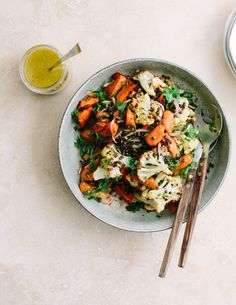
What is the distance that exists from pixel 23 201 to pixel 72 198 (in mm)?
274

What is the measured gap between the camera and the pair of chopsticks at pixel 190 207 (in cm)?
214

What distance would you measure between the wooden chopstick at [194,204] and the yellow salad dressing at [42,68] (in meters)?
0.90

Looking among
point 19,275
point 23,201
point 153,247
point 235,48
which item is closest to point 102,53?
point 235,48

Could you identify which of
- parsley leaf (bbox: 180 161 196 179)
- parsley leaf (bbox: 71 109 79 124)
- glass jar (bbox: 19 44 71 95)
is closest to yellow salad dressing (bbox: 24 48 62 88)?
glass jar (bbox: 19 44 71 95)

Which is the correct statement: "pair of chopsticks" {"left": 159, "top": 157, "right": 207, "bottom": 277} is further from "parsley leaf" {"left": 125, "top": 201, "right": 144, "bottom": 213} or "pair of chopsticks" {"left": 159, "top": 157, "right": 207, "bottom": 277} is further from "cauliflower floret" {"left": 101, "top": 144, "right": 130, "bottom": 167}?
"cauliflower floret" {"left": 101, "top": 144, "right": 130, "bottom": 167}

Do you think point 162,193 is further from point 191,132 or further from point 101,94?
point 101,94

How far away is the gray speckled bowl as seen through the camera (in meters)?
2.12

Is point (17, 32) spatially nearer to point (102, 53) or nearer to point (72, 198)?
point (102, 53)

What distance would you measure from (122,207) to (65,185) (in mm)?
350

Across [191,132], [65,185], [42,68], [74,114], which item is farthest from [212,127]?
[42,68]

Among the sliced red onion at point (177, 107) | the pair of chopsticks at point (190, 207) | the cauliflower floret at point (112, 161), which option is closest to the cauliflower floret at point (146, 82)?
the sliced red onion at point (177, 107)

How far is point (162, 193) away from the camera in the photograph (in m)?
2.04

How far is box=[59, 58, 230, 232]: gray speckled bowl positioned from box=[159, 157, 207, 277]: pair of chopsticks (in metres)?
0.05

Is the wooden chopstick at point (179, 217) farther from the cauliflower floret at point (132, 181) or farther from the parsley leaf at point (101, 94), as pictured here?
the parsley leaf at point (101, 94)
